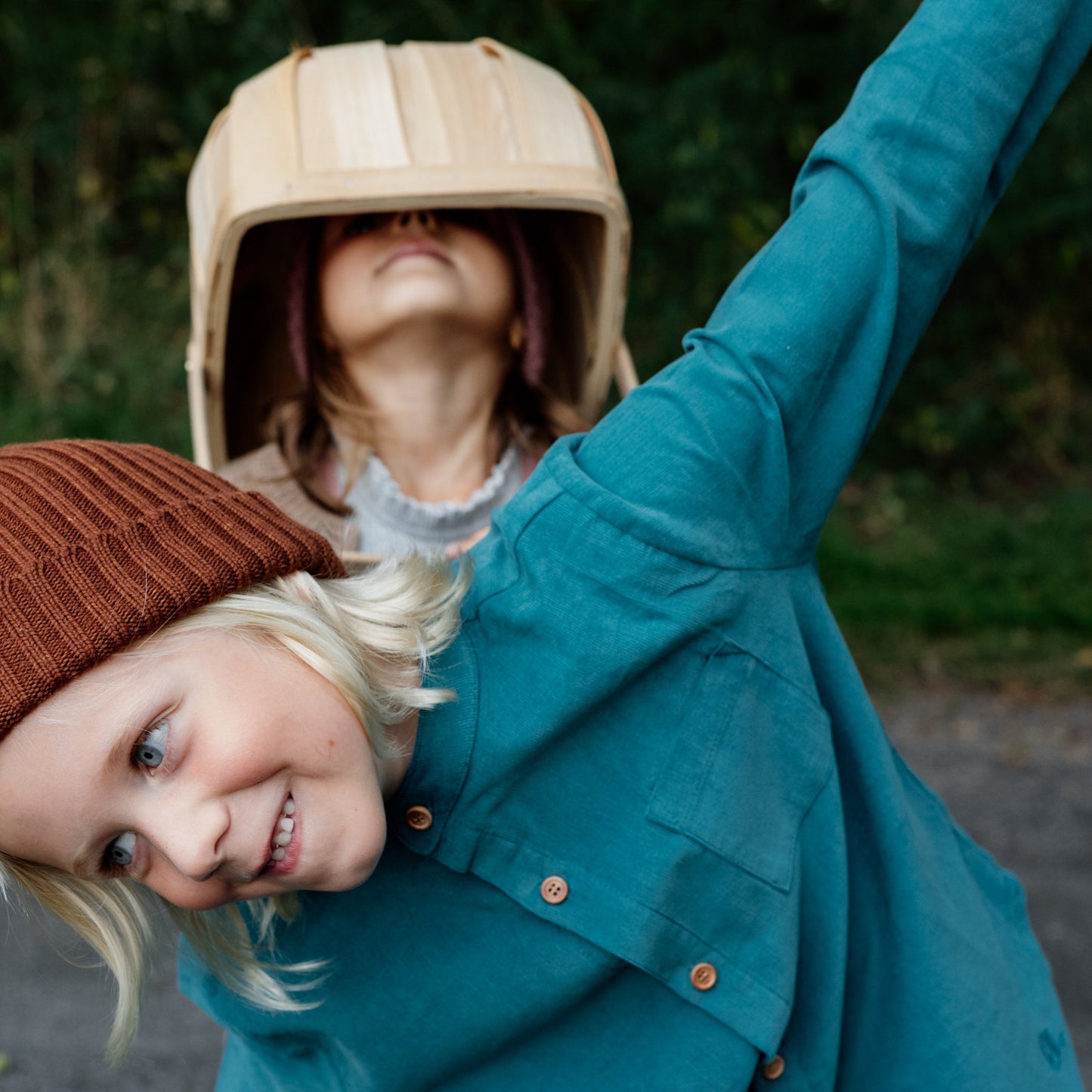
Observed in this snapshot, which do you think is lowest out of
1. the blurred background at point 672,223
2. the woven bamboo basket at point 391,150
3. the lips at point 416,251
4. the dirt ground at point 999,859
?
the dirt ground at point 999,859

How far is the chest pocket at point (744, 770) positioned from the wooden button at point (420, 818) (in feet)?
0.77

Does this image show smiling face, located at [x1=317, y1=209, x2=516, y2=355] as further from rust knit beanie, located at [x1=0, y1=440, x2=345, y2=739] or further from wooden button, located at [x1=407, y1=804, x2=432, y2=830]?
wooden button, located at [x1=407, y1=804, x2=432, y2=830]

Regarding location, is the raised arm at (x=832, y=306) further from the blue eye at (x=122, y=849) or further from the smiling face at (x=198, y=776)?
the blue eye at (x=122, y=849)

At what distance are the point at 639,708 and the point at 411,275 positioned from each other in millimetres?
949

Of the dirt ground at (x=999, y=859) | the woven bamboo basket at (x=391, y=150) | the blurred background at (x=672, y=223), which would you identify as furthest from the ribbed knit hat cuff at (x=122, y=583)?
the blurred background at (x=672, y=223)

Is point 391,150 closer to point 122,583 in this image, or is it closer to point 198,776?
point 122,583

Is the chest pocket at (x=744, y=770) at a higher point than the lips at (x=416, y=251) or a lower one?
lower

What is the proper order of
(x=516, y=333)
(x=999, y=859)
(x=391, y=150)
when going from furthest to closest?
(x=999, y=859)
(x=516, y=333)
(x=391, y=150)

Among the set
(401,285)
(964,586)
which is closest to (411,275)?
(401,285)

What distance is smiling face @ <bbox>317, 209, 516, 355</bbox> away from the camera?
6.52 ft

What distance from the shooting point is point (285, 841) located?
117cm

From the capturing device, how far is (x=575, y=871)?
1307 millimetres

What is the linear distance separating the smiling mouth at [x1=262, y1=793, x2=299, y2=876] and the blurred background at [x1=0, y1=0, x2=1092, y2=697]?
3627 mm

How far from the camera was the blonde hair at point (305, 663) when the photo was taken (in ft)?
3.92
